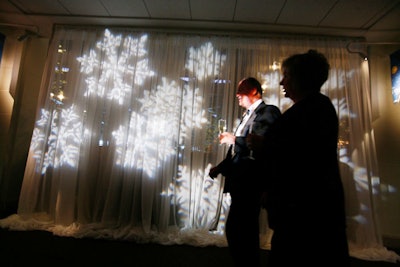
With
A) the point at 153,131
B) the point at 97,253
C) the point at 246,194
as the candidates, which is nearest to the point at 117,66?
the point at 153,131

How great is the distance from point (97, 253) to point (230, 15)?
267 centimetres

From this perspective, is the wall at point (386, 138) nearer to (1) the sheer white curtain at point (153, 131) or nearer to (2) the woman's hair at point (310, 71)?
(1) the sheer white curtain at point (153, 131)

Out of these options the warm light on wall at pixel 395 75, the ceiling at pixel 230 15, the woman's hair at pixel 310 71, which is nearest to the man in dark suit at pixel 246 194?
the woman's hair at pixel 310 71

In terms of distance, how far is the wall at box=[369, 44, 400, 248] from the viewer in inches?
103

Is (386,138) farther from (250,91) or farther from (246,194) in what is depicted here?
(246,194)

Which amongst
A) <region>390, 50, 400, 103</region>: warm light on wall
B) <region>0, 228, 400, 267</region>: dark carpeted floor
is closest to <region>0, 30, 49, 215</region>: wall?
<region>0, 228, 400, 267</region>: dark carpeted floor

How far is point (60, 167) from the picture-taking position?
255 centimetres

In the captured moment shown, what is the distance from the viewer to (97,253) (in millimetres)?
1922

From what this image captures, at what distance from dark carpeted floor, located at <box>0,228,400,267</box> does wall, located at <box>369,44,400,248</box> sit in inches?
25.7

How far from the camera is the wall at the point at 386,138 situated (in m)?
2.61

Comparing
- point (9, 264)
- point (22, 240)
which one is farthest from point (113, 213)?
point (9, 264)

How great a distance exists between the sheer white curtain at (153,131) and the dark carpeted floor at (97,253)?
14 cm

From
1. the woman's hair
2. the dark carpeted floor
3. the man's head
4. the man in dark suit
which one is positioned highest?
the man's head

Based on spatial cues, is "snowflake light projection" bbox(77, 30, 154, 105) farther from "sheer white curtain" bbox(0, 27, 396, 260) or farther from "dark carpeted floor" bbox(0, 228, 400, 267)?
"dark carpeted floor" bbox(0, 228, 400, 267)
